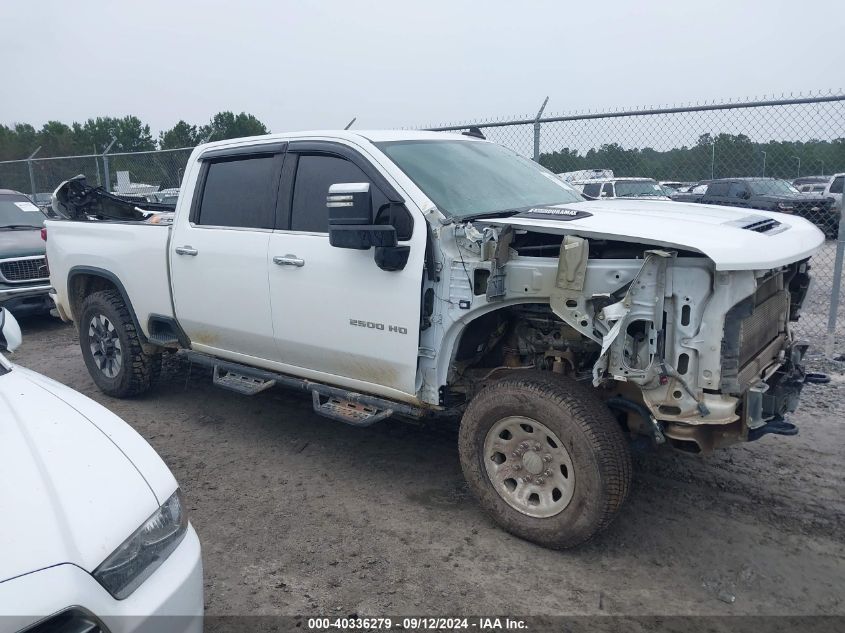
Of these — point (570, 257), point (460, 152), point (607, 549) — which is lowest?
point (607, 549)

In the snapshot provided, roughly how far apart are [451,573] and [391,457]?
1421 millimetres

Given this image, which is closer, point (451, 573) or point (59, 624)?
point (59, 624)

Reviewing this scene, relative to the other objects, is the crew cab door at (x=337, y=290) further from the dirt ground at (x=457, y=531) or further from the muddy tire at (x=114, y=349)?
the muddy tire at (x=114, y=349)

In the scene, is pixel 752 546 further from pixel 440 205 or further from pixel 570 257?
pixel 440 205

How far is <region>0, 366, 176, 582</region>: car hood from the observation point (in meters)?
2.00

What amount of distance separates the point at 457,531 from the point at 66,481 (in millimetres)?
2050

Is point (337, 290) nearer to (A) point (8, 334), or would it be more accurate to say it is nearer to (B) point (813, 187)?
(A) point (8, 334)

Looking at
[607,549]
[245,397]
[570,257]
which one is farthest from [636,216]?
[245,397]

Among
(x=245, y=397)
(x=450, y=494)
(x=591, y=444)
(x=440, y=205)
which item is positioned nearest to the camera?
(x=591, y=444)

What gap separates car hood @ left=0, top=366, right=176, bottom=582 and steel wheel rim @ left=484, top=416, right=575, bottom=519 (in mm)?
1686

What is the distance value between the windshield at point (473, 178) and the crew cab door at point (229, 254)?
101 cm

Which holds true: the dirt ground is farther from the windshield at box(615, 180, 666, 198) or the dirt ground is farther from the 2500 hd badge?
the windshield at box(615, 180, 666, 198)

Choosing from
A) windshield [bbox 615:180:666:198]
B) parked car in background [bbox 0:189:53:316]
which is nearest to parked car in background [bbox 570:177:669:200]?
windshield [bbox 615:180:666:198]

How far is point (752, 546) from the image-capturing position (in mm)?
3480
